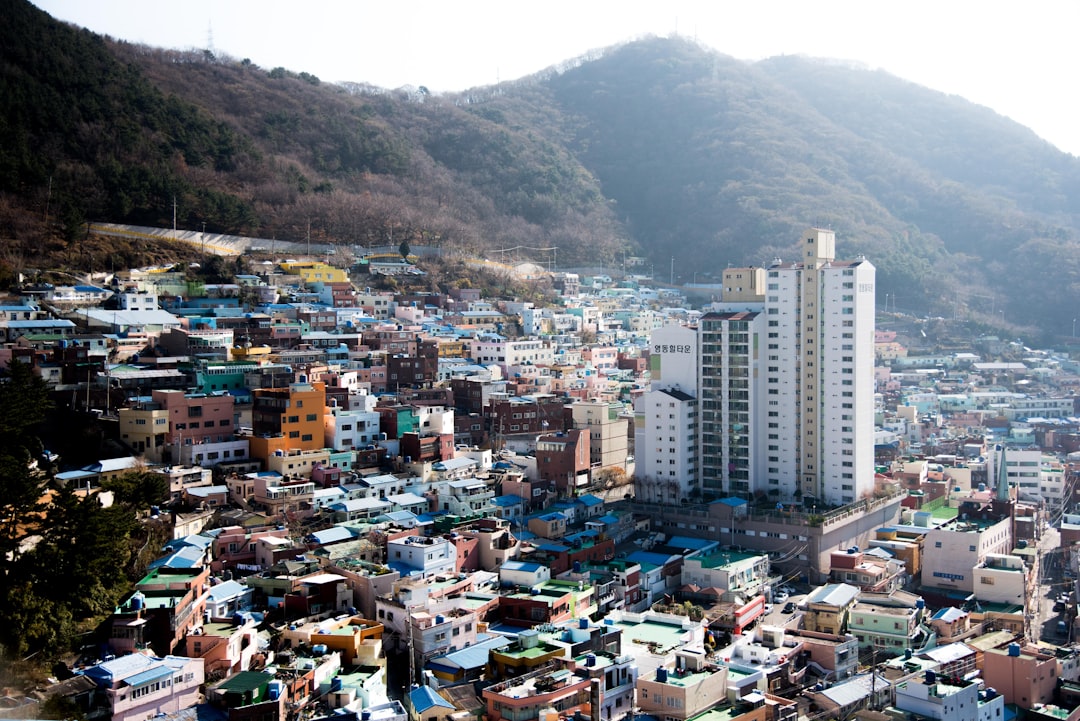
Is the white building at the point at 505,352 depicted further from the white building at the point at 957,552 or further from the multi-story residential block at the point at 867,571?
the white building at the point at 957,552

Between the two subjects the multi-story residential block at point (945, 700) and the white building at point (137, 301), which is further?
the white building at point (137, 301)

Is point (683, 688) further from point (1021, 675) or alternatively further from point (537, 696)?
point (1021, 675)

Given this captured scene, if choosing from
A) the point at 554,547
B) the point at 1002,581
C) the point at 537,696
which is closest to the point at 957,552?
the point at 1002,581

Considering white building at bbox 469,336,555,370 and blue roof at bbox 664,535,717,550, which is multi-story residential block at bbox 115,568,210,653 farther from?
white building at bbox 469,336,555,370

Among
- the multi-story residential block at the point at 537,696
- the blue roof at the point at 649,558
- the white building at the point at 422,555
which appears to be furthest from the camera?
the blue roof at the point at 649,558

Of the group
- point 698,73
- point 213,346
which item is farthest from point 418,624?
point 698,73

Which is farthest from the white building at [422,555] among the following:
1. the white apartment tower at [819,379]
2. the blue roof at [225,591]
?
the white apartment tower at [819,379]
